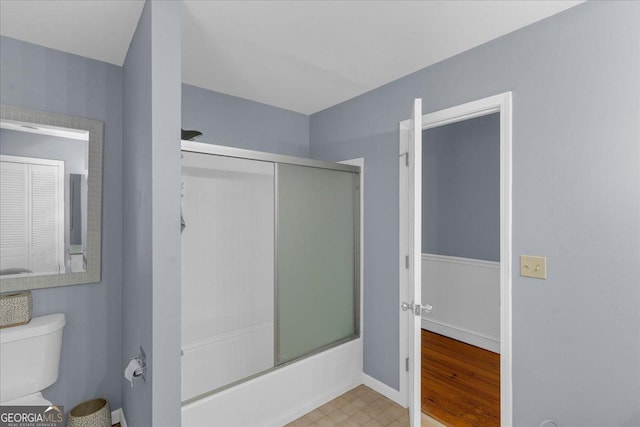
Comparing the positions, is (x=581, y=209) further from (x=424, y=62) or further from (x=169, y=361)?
(x=169, y=361)

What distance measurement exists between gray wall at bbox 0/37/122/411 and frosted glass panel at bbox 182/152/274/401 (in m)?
0.45

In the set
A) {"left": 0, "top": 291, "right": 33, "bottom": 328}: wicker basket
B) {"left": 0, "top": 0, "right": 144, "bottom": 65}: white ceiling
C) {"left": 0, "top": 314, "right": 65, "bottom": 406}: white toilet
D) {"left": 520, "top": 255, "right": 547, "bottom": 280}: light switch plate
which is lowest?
{"left": 0, "top": 314, "right": 65, "bottom": 406}: white toilet

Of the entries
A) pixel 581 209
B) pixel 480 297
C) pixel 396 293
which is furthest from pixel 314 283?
pixel 480 297

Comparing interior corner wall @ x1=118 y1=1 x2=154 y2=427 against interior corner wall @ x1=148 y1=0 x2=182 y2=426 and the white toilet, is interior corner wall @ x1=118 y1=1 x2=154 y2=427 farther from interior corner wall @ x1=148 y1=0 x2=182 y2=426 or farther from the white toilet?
the white toilet

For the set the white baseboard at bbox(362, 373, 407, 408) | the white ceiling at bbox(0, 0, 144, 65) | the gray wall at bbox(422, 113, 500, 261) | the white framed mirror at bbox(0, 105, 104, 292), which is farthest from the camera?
the gray wall at bbox(422, 113, 500, 261)

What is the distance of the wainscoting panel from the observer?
314cm

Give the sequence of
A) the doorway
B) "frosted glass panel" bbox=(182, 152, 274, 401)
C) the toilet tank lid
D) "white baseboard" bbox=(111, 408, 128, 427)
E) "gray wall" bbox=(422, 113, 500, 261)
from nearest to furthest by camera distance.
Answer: the toilet tank lid, "white baseboard" bbox=(111, 408, 128, 427), "frosted glass panel" bbox=(182, 152, 274, 401), the doorway, "gray wall" bbox=(422, 113, 500, 261)

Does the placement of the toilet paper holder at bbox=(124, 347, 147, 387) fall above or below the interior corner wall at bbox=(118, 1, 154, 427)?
below

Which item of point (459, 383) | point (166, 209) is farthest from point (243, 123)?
point (459, 383)

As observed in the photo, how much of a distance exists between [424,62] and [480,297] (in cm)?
238

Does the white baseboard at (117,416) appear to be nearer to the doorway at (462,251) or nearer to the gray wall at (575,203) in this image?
the doorway at (462,251)

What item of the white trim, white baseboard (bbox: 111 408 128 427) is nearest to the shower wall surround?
white baseboard (bbox: 111 408 128 427)

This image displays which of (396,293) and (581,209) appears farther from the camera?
(396,293)

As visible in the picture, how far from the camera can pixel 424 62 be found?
208 cm
